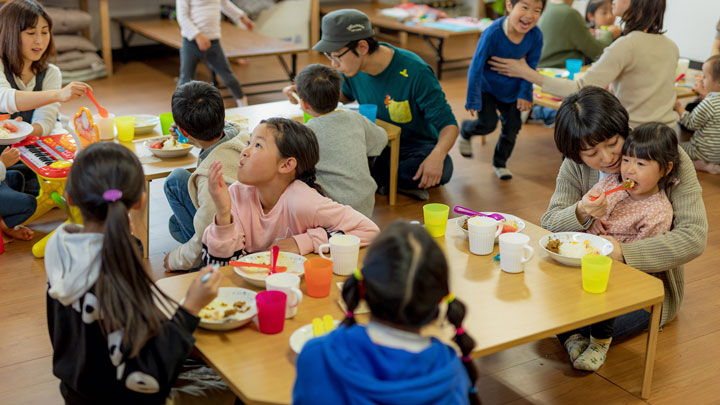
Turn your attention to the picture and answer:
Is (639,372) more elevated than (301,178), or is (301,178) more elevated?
(301,178)

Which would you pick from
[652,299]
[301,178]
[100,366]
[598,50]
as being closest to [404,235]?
[100,366]

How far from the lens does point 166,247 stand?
11.6 feet

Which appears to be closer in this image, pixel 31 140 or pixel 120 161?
pixel 120 161

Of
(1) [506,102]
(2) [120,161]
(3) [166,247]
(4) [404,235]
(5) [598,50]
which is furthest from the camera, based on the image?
(5) [598,50]

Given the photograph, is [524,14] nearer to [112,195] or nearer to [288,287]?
[288,287]

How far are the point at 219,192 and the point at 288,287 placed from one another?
44 centimetres

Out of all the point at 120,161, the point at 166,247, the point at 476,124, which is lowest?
the point at 166,247

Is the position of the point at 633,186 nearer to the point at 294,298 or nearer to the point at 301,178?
the point at 301,178

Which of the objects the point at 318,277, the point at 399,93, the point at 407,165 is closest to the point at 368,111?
the point at 399,93

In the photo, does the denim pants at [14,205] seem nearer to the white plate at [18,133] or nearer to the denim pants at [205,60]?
the white plate at [18,133]

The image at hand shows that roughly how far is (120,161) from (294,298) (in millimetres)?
538

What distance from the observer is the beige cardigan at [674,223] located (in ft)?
7.91

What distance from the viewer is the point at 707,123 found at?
15.2 ft

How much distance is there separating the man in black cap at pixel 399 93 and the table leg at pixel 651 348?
1.84 meters
